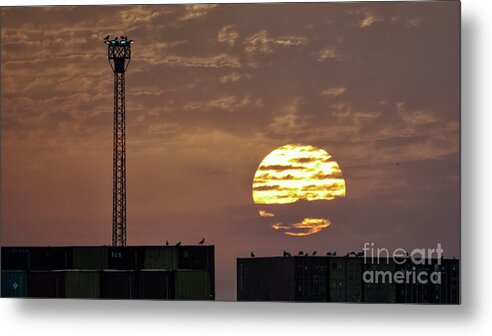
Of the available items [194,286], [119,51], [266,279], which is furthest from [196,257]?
[119,51]

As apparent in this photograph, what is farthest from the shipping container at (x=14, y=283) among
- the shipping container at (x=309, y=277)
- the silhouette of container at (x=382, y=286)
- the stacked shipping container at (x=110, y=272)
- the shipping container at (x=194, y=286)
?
the silhouette of container at (x=382, y=286)

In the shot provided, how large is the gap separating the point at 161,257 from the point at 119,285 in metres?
0.22

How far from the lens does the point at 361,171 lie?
524 cm

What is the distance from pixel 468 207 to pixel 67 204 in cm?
172

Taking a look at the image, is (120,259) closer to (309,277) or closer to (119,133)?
(119,133)

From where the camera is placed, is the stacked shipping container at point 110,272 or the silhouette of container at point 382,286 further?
the stacked shipping container at point 110,272

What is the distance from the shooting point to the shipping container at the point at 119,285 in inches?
210

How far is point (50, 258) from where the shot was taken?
5.38m

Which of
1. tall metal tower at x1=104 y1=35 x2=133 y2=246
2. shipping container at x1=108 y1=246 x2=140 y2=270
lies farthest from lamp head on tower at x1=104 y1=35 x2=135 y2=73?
shipping container at x1=108 y1=246 x2=140 y2=270

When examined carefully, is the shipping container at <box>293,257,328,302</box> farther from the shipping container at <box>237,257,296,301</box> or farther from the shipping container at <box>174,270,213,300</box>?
the shipping container at <box>174,270,213,300</box>

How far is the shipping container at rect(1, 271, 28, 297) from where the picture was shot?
5375mm

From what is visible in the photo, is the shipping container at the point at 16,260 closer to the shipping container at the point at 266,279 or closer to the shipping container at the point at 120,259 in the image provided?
the shipping container at the point at 120,259

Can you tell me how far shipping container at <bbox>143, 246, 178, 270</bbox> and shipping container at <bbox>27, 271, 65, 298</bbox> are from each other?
0.38m

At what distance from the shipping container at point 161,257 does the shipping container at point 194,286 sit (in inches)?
2.9
